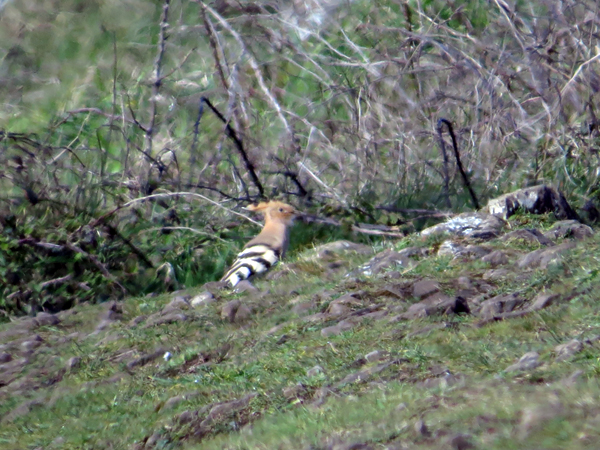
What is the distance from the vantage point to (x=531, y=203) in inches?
291

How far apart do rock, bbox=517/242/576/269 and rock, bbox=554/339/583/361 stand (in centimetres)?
177

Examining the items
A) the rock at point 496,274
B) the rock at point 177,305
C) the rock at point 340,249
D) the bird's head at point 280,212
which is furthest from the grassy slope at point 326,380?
the bird's head at point 280,212

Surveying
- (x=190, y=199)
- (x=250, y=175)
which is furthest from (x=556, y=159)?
(x=190, y=199)

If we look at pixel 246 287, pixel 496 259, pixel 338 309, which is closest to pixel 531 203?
pixel 496 259

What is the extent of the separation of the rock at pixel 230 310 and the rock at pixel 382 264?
3.10 feet

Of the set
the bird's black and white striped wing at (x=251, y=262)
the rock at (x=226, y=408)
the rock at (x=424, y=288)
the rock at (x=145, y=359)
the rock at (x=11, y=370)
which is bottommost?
the bird's black and white striped wing at (x=251, y=262)

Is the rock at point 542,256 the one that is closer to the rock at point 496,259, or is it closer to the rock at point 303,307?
the rock at point 496,259

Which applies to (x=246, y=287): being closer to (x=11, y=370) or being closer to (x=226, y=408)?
(x=11, y=370)

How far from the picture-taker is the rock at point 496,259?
5961 mm

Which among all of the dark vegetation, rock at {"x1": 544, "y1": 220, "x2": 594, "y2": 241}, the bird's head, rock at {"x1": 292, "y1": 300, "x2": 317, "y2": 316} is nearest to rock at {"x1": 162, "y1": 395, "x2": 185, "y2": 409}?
rock at {"x1": 292, "y1": 300, "x2": 317, "y2": 316}

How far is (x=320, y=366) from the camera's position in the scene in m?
4.31

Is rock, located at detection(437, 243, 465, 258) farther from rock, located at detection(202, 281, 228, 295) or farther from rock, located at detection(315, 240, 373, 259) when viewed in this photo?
rock, located at detection(202, 281, 228, 295)

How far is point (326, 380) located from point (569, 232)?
3.14 m

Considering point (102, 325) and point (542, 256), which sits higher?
point (542, 256)
